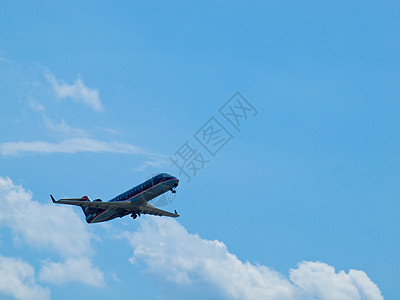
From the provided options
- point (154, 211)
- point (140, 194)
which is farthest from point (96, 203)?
point (154, 211)

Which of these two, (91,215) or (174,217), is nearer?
(91,215)

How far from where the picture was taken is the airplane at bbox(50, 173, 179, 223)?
121625 mm

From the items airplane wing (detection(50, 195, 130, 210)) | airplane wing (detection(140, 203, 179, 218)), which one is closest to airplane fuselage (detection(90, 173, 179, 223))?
airplane wing (detection(50, 195, 130, 210))

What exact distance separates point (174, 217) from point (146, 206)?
44.9ft

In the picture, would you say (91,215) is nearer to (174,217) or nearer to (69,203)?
(69,203)

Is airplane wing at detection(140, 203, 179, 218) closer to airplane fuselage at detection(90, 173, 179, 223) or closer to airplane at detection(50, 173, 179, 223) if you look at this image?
airplane at detection(50, 173, 179, 223)

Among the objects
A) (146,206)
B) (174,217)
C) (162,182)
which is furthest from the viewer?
(174,217)

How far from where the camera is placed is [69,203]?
127 meters

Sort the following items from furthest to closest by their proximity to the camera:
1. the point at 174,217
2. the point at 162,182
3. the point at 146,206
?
the point at 174,217
the point at 146,206
the point at 162,182

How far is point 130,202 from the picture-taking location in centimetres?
12619

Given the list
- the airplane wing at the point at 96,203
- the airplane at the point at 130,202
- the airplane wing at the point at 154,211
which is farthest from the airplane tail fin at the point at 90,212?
the airplane wing at the point at 154,211

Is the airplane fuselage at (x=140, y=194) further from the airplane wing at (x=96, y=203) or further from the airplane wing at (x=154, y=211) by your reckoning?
the airplane wing at (x=154, y=211)

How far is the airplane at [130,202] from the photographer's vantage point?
12162cm

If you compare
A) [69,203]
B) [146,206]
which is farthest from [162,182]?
[69,203]
